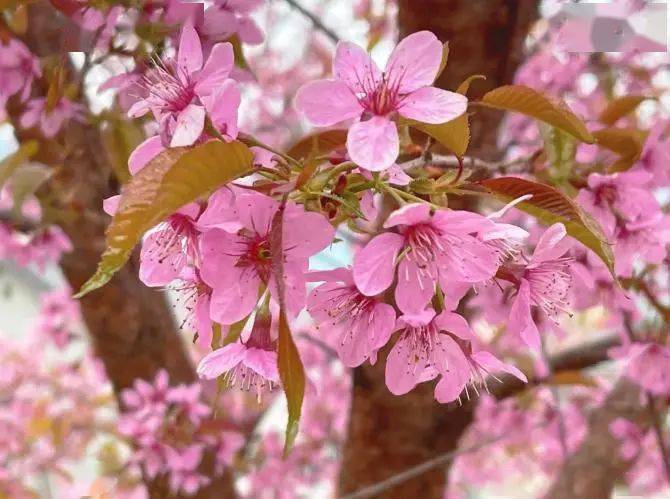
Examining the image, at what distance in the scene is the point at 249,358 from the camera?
48 cm

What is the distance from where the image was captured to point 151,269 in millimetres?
502

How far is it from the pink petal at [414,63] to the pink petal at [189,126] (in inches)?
5.2

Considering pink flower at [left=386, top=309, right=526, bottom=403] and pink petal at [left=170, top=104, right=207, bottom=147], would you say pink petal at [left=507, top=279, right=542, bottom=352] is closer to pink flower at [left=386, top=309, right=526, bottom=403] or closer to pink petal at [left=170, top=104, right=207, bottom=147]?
pink flower at [left=386, top=309, right=526, bottom=403]

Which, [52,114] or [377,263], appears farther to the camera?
[52,114]

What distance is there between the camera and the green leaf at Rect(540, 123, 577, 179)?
0.67 m

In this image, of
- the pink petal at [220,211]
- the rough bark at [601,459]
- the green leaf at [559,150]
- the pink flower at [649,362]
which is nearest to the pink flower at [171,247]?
the pink petal at [220,211]

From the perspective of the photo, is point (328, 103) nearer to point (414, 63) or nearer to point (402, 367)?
point (414, 63)

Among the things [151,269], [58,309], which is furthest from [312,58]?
[151,269]

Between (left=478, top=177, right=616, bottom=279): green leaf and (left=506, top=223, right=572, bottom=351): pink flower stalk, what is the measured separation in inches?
0.6

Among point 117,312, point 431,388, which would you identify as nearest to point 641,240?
point 431,388

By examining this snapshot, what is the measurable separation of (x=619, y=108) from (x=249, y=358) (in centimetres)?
54

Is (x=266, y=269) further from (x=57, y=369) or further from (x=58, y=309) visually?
(x=57, y=369)

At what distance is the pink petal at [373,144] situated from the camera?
1.36 ft

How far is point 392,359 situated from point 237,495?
4.04 ft
